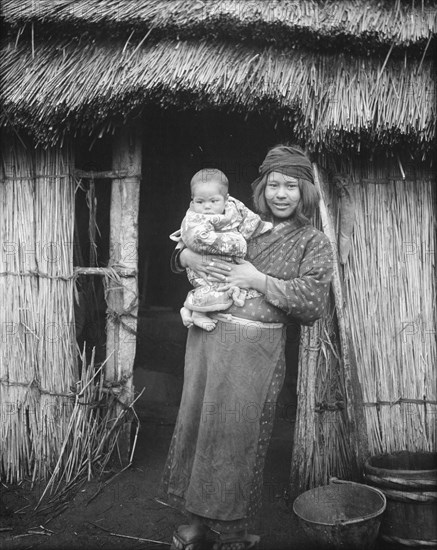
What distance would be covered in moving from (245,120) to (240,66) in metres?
0.30

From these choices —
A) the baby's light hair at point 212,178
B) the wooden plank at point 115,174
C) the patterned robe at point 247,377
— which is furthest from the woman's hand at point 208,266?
the wooden plank at point 115,174

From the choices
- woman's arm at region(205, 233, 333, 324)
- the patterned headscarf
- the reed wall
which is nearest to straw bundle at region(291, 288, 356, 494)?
the reed wall

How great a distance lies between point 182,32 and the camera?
126 inches

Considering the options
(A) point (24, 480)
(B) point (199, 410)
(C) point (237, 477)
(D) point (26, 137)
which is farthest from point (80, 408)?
(D) point (26, 137)

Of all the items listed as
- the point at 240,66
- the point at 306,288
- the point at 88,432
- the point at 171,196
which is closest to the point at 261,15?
the point at 240,66

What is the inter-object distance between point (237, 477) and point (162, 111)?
233 cm

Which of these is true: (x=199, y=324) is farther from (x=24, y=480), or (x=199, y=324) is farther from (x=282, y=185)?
(x=24, y=480)

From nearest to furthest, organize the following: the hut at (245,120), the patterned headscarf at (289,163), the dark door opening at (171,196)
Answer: the patterned headscarf at (289,163)
the hut at (245,120)
the dark door opening at (171,196)

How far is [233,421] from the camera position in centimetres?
249

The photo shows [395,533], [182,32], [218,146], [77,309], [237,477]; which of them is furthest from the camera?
[218,146]

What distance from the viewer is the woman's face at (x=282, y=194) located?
2.60 meters

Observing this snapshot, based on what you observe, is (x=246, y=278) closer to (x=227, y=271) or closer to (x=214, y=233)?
(x=227, y=271)

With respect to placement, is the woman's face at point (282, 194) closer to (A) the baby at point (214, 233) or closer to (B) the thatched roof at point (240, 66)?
(A) the baby at point (214, 233)

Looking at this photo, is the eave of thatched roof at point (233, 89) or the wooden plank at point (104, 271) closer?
the eave of thatched roof at point (233, 89)
